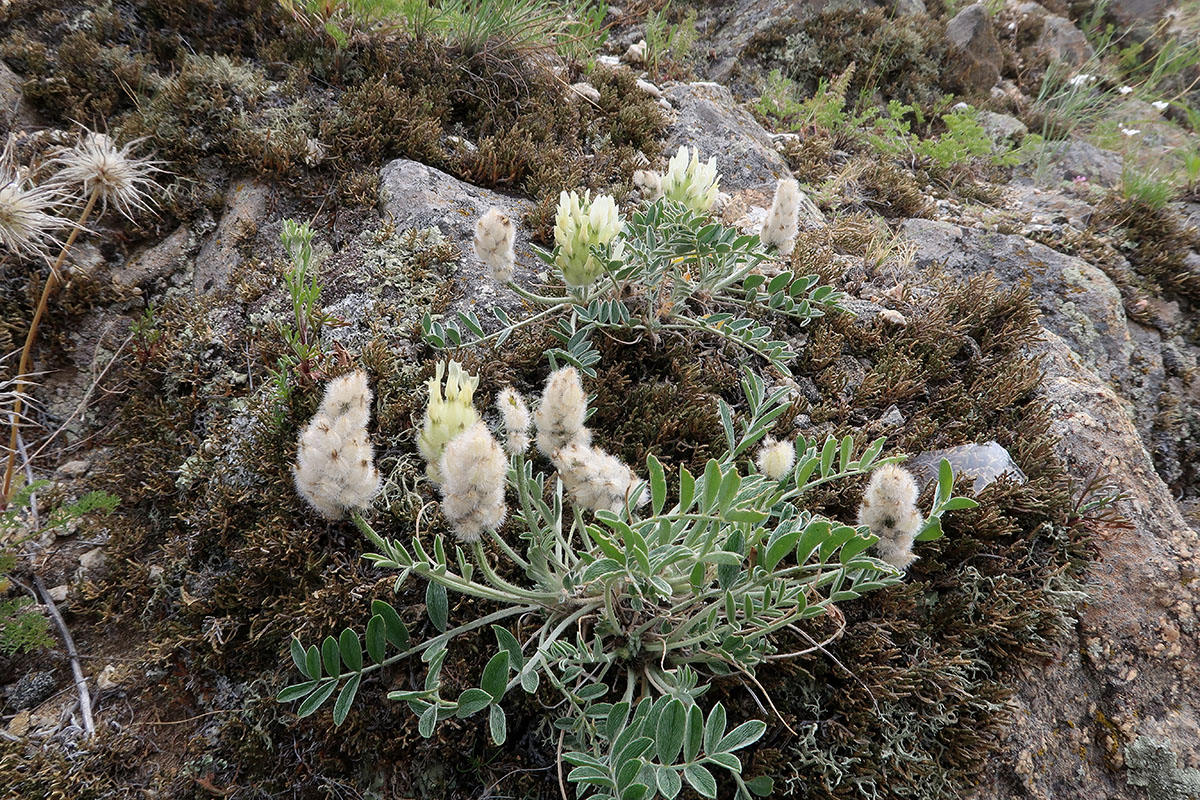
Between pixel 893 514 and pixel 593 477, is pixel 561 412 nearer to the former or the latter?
pixel 593 477

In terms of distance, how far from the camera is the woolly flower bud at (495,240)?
2254 millimetres

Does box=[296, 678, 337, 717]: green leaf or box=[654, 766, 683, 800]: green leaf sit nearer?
box=[654, 766, 683, 800]: green leaf

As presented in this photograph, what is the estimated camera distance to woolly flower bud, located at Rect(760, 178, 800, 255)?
2.56m

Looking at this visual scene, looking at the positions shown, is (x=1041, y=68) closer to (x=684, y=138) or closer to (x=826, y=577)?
(x=684, y=138)

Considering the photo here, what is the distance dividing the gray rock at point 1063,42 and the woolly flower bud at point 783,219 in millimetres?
8713

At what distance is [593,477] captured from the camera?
1.49 m

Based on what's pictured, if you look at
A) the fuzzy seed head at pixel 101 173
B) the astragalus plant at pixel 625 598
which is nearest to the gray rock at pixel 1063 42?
the astragalus plant at pixel 625 598

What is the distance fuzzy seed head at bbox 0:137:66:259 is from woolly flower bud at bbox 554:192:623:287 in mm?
2229

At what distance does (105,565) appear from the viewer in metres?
2.40

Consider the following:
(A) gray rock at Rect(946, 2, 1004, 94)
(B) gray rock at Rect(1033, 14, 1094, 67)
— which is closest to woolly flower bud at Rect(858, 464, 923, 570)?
(A) gray rock at Rect(946, 2, 1004, 94)

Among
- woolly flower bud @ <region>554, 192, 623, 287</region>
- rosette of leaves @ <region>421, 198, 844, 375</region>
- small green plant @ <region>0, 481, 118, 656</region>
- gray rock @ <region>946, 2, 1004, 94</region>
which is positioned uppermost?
gray rock @ <region>946, 2, 1004, 94</region>

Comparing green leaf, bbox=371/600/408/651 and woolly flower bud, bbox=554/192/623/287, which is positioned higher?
woolly flower bud, bbox=554/192/623/287

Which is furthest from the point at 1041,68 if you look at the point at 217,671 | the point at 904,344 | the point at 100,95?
the point at 217,671

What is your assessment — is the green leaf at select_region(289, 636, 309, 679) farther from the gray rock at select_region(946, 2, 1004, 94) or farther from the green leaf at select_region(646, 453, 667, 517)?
the gray rock at select_region(946, 2, 1004, 94)
